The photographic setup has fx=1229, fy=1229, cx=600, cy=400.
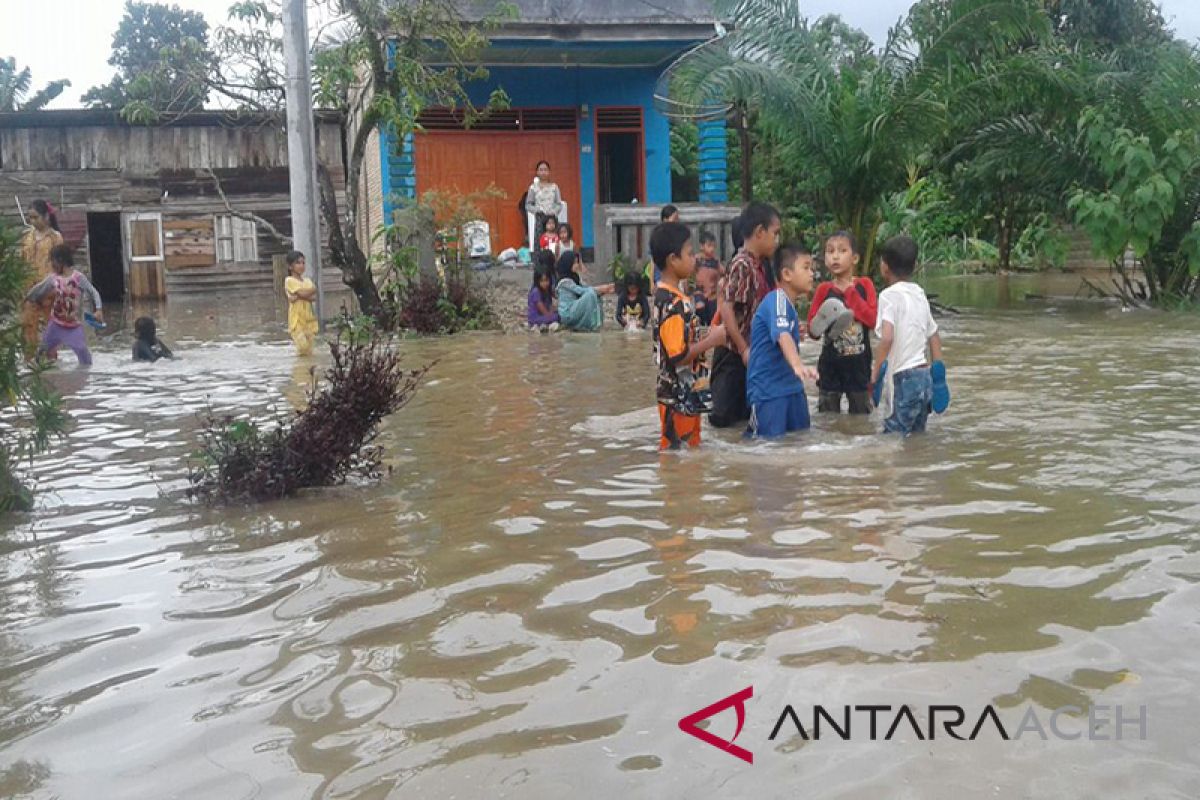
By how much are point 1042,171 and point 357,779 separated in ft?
53.6

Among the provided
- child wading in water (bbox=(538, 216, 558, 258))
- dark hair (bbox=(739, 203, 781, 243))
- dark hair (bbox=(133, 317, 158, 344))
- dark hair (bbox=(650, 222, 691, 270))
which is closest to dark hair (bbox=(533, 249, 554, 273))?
child wading in water (bbox=(538, 216, 558, 258))

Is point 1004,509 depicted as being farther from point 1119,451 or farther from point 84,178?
point 84,178

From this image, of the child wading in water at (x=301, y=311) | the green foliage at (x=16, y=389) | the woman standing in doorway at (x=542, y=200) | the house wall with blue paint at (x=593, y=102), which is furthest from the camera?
the house wall with blue paint at (x=593, y=102)

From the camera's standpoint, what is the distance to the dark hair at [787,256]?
23.6 feet

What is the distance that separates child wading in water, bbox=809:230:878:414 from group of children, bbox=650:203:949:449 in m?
0.01

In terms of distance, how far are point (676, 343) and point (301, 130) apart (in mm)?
9206

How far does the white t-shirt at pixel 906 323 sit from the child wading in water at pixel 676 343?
3.57 ft

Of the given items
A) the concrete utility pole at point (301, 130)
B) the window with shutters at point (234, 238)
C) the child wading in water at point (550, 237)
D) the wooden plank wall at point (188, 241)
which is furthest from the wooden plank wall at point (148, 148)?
the concrete utility pole at point (301, 130)

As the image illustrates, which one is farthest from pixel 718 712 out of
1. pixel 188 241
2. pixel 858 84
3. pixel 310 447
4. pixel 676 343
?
pixel 188 241

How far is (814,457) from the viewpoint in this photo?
6.78 meters

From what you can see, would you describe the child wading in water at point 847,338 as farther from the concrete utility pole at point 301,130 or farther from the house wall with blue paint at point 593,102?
the house wall with blue paint at point 593,102

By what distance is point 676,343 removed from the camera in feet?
22.9

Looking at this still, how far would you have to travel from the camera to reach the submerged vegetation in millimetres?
6156

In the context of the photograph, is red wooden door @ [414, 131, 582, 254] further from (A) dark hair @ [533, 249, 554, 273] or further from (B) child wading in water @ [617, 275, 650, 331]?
(B) child wading in water @ [617, 275, 650, 331]
